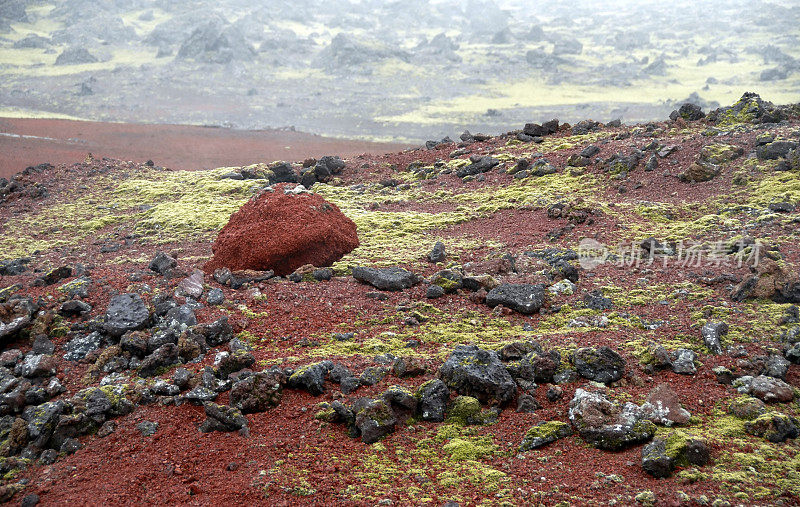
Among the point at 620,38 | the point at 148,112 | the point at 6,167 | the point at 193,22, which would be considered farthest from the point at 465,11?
the point at 6,167

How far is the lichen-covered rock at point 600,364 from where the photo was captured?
19.4 ft

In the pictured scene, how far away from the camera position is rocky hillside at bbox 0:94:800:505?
4.83 metres

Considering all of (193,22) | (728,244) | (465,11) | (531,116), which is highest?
(465,11)

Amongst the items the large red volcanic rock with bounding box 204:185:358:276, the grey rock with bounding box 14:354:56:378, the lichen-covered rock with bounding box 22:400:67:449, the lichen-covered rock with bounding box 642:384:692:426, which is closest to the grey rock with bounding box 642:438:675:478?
the lichen-covered rock with bounding box 642:384:692:426

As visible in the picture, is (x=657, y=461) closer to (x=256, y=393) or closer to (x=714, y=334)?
(x=714, y=334)

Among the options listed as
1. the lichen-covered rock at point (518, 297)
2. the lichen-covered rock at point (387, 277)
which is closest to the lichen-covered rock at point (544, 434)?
the lichen-covered rock at point (518, 297)

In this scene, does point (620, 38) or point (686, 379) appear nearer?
point (686, 379)

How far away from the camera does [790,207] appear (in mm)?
9617

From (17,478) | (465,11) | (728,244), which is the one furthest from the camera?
(465,11)

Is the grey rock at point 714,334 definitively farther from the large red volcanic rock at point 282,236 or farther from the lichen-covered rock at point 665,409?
the large red volcanic rock at point 282,236

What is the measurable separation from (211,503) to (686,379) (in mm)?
4438

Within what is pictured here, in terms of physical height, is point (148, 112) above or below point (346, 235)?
above

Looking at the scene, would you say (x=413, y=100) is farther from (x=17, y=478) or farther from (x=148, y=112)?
(x=17, y=478)

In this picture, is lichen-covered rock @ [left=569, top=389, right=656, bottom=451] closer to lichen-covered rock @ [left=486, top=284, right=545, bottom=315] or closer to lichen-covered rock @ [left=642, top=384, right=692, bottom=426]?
lichen-covered rock @ [left=642, top=384, right=692, bottom=426]
